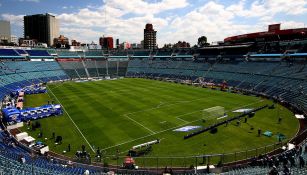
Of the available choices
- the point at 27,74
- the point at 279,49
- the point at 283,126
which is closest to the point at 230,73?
the point at 279,49

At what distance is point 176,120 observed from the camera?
4256cm

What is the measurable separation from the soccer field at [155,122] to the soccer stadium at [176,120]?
0.17 m

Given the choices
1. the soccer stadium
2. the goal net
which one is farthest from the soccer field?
the goal net

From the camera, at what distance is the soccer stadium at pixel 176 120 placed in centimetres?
2677

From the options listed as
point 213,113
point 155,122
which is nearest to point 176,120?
point 155,122

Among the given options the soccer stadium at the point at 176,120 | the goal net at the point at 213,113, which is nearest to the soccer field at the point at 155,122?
the soccer stadium at the point at 176,120

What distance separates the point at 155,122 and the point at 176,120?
4.01 meters

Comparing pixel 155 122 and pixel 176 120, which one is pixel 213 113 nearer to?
pixel 176 120

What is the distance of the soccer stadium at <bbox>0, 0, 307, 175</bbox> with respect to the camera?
26.8 m

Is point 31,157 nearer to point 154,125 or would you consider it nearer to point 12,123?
point 12,123

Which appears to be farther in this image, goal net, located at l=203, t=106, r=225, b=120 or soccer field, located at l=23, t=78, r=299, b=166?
goal net, located at l=203, t=106, r=225, b=120

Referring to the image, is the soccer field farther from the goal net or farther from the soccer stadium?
the goal net

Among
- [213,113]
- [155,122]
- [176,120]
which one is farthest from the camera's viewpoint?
[213,113]

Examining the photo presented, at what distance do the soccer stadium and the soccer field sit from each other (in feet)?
0.56
